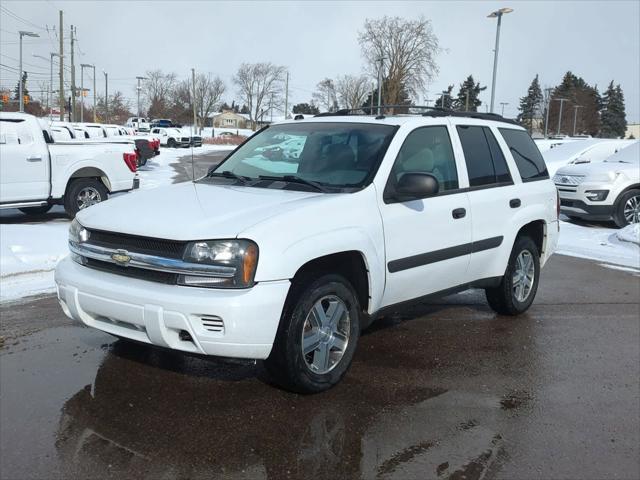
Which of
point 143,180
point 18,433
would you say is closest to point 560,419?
point 18,433

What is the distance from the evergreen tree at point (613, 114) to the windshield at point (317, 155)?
10548 centimetres

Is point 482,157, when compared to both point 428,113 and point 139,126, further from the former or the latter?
point 139,126

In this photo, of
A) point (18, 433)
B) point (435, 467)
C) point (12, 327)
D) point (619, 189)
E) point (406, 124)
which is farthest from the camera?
point (619, 189)

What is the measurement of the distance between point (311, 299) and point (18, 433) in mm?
1816

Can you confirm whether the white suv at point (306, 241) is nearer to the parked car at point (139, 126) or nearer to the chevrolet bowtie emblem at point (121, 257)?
the chevrolet bowtie emblem at point (121, 257)

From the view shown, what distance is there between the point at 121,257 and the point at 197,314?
675 millimetres

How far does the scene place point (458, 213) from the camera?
16.6 ft

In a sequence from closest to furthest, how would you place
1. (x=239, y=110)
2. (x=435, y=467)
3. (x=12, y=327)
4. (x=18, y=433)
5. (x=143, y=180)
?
(x=435, y=467) < (x=18, y=433) < (x=12, y=327) < (x=143, y=180) < (x=239, y=110)

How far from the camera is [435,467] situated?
10.9 ft

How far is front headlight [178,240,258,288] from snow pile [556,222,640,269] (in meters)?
7.49

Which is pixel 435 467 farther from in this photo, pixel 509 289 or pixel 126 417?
pixel 509 289

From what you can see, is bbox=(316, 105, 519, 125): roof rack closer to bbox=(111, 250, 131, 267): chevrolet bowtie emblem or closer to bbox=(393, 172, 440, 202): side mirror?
bbox=(393, 172, 440, 202): side mirror

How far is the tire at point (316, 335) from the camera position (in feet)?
12.7

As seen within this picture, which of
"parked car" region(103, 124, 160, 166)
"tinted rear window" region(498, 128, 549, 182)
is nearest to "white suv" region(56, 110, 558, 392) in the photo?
"tinted rear window" region(498, 128, 549, 182)
